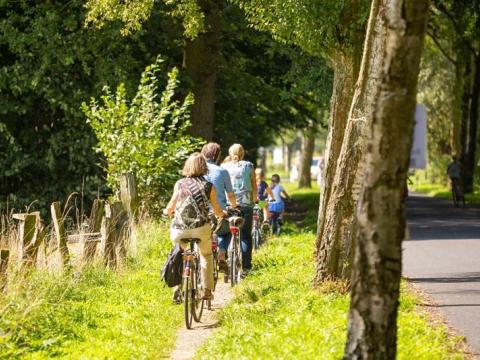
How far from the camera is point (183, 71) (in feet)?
92.1

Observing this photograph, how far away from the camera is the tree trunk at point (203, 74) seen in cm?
2827

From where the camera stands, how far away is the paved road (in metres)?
11.9

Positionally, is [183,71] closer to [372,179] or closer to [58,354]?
[58,354]

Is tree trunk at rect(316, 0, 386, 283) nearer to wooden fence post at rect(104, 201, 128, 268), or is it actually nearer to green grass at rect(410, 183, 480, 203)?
wooden fence post at rect(104, 201, 128, 268)

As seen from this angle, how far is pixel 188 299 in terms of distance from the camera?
38.1ft

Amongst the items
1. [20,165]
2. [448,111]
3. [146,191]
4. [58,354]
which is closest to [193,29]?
[146,191]

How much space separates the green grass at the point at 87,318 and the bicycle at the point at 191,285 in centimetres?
24

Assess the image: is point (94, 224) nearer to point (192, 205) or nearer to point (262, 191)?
point (192, 205)

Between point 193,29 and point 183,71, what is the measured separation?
699 centimetres

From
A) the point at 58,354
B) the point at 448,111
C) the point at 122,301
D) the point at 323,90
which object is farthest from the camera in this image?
the point at 448,111

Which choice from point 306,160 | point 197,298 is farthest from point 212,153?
point 306,160

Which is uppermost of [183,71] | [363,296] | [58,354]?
[183,71]

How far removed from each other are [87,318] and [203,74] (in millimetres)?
17421

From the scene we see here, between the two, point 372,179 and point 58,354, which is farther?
point 58,354
